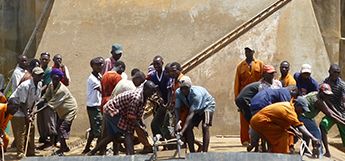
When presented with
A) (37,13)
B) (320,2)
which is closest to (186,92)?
(320,2)

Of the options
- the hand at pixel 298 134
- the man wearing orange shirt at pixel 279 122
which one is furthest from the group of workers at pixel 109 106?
the hand at pixel 298 134

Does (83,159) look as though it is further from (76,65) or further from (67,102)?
(76,65)

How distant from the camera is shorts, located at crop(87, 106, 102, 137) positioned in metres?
12.8

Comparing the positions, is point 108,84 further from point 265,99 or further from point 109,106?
point 265,99

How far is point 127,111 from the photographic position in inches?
448

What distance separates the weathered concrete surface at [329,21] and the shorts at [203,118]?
6.93 meters

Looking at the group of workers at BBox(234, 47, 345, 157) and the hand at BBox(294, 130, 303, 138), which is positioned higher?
the group of workers at BBox(234, 47, 345, 157)

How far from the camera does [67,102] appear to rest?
1298 centimetres

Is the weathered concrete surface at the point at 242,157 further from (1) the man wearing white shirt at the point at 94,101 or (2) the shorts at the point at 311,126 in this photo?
(1) the man wearing white shirt at the point at 94,101

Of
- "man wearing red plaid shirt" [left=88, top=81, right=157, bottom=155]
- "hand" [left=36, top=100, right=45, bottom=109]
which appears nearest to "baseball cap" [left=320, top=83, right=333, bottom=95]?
"man wearing red plaid shirt" [left=88, top=81, right=157, bottom=155]

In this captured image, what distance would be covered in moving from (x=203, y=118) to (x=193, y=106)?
Result: 307 mm

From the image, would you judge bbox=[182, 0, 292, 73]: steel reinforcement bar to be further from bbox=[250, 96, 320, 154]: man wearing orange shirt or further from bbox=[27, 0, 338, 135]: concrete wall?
bbox=[250, 96, 320, 154]: man wearing orange shirt

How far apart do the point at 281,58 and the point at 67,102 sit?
172 inches

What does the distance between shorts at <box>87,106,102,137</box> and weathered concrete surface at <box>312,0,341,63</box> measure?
6.88m
